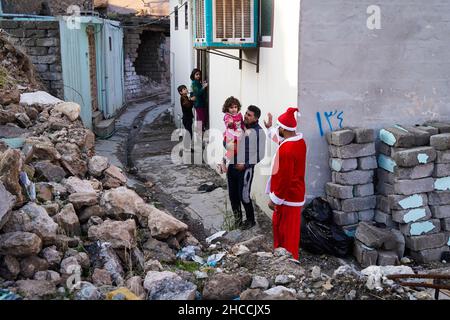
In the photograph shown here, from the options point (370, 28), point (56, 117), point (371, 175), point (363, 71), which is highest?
point (370, 28)

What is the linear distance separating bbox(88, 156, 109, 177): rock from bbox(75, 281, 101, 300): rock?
3.12 meters

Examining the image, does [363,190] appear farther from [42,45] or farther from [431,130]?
[42,45]

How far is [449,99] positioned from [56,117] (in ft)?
Answer: 17.6

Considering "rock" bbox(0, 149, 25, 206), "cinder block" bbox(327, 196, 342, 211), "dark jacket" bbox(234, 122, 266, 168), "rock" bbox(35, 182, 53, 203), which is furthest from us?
"dark jacket" bbox(234, 122, 266, 168)

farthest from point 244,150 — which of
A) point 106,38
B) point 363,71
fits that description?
point 106,38

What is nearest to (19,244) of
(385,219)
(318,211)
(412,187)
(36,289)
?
(36,289)

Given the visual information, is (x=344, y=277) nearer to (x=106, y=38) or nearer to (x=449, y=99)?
(x=449, y=99)

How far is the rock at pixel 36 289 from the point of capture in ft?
10.1

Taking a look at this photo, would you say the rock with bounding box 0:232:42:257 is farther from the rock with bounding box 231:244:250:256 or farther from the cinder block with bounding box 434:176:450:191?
the cinder block with bounding box 434:176:450:191

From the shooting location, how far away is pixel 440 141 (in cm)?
542

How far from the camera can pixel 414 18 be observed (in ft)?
18.5

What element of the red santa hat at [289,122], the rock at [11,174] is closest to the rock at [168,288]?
the rock at [11,174]

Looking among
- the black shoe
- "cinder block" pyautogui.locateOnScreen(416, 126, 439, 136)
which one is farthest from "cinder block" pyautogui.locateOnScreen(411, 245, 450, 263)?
the black shoe

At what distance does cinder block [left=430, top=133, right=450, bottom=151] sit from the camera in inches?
213
